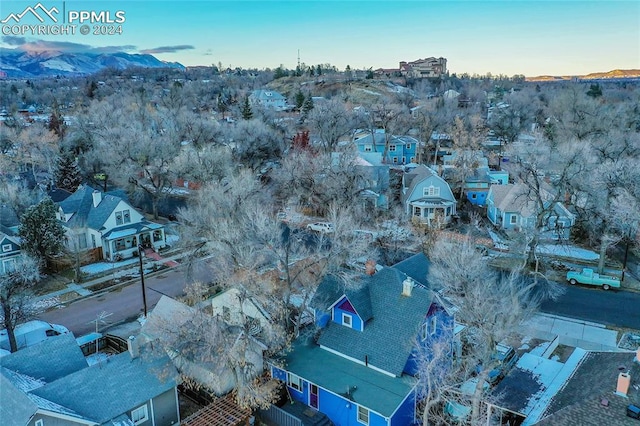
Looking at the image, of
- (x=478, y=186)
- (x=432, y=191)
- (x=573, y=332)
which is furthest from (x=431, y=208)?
(x=573, y=332)

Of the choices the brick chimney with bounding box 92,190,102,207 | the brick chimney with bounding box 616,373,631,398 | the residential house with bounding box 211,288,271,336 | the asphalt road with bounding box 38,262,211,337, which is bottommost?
the asphalt road with bounding box 38,262,211,337

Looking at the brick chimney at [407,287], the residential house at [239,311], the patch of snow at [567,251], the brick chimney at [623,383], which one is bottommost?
the patch of snow at [567,251]

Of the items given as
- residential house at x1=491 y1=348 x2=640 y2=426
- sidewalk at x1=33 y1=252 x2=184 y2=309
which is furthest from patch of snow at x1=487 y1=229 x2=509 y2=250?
sidewalk at x1=33 y1=252 x2=184 y2=309

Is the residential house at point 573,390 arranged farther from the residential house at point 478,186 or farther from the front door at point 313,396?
the residential house at point 478,186

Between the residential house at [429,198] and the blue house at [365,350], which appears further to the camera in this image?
the residential house at [429,198]

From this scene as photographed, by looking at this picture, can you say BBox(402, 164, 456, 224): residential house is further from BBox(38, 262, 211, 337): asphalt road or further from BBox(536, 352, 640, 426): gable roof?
BBox(536, 352, 640, 426): gable roof

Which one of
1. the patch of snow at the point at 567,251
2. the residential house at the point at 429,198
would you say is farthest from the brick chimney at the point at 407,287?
the residential house at the point at 429,198

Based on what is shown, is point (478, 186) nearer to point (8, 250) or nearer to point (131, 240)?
point (131, 240)

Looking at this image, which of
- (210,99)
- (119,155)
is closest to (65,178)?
(119,155)
